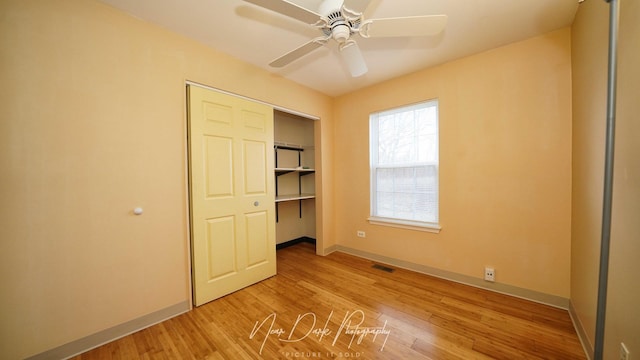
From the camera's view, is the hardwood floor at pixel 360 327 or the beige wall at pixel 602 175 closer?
the beige wall at pixel 602 175

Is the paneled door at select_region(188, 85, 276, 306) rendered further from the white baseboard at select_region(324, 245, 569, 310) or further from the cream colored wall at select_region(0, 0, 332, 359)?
the white baseboard at select_region(324, 245, 569, 310)

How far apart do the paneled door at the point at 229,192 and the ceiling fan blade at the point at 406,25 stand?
1547mm

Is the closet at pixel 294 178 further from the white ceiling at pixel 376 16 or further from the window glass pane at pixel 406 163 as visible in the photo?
the white ceiling at pixel 376 16

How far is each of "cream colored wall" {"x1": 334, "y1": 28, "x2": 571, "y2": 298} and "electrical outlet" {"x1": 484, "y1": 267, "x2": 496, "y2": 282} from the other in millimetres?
45

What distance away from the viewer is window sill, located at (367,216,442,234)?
101 inches

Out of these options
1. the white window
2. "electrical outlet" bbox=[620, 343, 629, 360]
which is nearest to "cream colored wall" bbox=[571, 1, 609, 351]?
"electrical outlet" bbox=[620, 343, 629, 360]

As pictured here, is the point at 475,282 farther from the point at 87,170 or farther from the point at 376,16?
the point at 87,170

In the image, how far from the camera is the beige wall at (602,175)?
0.96m

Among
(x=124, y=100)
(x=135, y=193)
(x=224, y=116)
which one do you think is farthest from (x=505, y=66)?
(x=135, y=193)

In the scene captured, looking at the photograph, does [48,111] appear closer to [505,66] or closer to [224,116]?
[224,116]

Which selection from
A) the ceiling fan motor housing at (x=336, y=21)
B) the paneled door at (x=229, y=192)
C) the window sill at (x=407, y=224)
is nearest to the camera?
the ceiling fan motor housing at (x=336, y=21)

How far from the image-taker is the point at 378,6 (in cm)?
158

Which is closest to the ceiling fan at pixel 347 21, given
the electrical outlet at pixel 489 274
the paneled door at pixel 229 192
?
the paneled door at pixel 229 192

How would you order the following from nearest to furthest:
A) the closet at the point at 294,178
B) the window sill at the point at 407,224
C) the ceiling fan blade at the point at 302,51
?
1. the ceiling fan blade at the point at 302,51
2. the window sill at the point at 407,224
3. the closet at the point at 294,178
